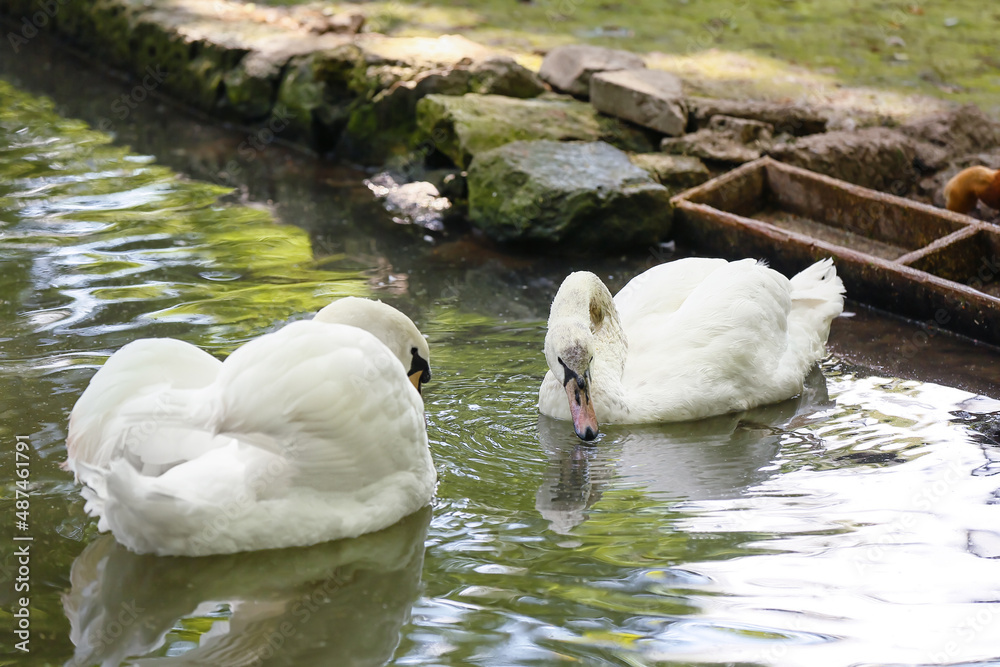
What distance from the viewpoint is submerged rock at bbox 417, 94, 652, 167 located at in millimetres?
8445

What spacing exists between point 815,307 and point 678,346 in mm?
1036

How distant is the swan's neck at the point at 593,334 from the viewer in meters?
5.16

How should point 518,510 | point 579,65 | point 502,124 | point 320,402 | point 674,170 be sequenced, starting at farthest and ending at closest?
point 579,65 < point 502,124 < point 674,170 < point 518,510 < point 320,402

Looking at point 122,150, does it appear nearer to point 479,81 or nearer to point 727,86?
point 479,81

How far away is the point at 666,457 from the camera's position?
5129mm

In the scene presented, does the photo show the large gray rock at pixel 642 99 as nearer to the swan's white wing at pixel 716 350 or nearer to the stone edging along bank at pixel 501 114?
the stone edging along bank at pixel 501 114

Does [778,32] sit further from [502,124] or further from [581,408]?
[581,408]

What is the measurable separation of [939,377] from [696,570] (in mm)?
2441

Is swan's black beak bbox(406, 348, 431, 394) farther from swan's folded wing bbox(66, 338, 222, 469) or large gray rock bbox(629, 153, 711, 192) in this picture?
large gray rock bbox(629, 153, 711, 192)

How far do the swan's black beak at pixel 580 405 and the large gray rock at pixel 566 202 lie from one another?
2.76m

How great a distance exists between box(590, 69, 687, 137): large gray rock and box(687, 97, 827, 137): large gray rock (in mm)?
161

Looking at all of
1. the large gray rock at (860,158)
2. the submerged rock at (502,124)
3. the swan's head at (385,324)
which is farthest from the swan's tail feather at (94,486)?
the large gray rock at (860,158)

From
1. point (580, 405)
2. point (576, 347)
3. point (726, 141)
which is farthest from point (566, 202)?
point (580, 405)

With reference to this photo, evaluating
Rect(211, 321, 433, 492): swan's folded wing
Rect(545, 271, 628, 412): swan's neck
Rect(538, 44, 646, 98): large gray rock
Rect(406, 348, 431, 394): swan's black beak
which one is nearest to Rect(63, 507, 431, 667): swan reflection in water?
Rect(211, 321, 433, 492): swan's folded wing
